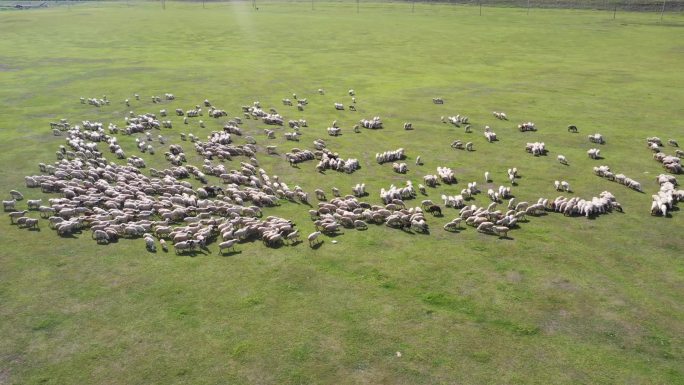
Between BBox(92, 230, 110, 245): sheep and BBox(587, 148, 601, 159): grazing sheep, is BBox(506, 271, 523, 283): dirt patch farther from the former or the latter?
BBox(92, 230, 110, 245): sheep

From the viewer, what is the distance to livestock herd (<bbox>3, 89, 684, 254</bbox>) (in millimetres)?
22688

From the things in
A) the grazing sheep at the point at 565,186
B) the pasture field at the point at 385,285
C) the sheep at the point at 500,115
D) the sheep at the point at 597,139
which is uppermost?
the sheep at the point at 500,115

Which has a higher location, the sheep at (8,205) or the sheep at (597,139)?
the sheep at (597,139)

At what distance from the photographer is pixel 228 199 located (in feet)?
84.2

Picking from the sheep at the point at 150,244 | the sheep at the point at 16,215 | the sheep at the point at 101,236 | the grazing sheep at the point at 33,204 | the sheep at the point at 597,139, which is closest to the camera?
the sheep at the point at 150,244

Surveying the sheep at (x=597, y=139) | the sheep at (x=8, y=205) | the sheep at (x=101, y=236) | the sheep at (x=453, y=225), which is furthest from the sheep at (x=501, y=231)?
the sheep at (x=8, y=205)

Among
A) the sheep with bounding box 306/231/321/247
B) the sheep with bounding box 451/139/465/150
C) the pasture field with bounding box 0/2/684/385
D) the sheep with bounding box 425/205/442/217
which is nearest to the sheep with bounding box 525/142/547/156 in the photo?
the pasture field with bounding box 0/2/684/385

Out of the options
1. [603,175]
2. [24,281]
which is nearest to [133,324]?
[24,281]

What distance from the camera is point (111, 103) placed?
1843 inches

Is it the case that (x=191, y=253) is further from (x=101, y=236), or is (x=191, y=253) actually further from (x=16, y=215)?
(x=16, y=215)

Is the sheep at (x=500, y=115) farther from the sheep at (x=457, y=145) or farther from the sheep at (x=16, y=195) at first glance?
the sheep at (x=16, y=195)

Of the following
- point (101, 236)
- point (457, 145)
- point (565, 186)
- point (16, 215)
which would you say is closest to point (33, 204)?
point (16, 215)

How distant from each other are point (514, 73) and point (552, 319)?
4809 cm

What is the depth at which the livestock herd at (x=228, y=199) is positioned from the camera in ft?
74.4
